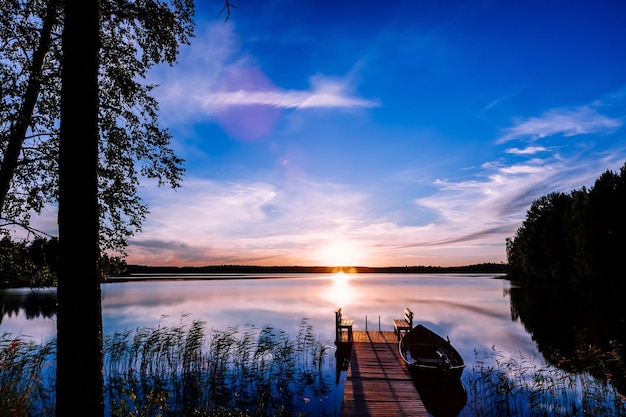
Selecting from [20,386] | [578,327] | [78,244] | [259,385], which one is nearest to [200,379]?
[259,385]

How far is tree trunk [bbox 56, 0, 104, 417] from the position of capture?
4461mm

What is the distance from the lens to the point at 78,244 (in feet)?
14.7

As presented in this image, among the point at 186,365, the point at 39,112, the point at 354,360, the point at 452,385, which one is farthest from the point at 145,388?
the point at 452,385

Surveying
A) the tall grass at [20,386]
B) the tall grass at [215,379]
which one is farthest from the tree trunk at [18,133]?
the tall grass at [215,379]

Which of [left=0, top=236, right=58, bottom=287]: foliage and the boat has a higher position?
[left=0, top=236, right=58, bottom=287]: foliage

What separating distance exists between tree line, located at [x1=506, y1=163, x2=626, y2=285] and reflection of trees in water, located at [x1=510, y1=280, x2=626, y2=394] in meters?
7.39

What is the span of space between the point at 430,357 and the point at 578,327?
65.4ft

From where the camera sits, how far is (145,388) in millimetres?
15844

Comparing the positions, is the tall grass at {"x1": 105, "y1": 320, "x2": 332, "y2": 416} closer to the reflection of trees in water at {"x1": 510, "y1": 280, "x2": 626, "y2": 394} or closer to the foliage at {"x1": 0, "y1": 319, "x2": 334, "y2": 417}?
the foliage at {"x1": 0, "y1": 319, "x2": 334, "y2": 417}

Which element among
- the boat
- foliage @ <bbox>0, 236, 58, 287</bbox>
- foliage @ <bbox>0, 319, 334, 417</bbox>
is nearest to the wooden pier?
the boat

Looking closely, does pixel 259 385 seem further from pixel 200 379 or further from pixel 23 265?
pixel 23 265

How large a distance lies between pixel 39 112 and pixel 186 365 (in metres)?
→ 13.7

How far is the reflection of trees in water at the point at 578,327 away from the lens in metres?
19.4

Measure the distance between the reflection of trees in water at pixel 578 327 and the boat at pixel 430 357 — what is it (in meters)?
4.22
